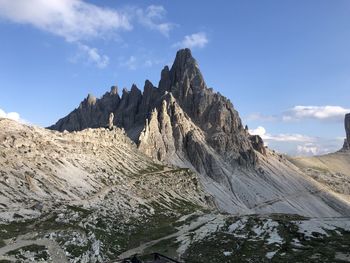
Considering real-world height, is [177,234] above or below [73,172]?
below

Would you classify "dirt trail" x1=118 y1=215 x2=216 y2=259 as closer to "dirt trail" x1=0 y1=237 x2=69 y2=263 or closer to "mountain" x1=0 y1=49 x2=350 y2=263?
"mountain" x1=0 y1=49 x2=350 y2=263

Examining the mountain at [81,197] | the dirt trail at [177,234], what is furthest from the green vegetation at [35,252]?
the dirt trail at [177,234]

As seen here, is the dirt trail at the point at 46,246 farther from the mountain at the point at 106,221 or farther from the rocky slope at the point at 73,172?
the rocky slope at the point at 73,172

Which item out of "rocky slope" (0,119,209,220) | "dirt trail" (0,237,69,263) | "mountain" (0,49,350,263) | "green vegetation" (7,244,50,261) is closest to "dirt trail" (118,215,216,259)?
"mountain" (0,49,350,263)

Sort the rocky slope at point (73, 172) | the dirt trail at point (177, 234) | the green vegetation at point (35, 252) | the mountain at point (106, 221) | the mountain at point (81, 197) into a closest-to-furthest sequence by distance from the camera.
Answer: the green vegetation at point (35, 252) < the mountain at point (81, 197) < the mountain at point (106, 221) < the dirt trail at point (177, 234) < the rocky slope at point (73, 172)

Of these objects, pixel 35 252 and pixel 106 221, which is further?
pixel 106 221

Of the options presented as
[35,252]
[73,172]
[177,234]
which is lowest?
[177,234]

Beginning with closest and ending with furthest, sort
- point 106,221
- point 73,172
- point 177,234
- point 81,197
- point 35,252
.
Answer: point 35,252
point 177,234
point 106,221
point 81,197
point 73,172

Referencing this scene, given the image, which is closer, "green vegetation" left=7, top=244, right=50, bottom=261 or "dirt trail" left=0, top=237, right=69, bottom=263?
"green vegetation" left=7, top=244, right=50, bottom=261

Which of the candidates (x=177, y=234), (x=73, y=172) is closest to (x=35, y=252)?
(x=177, y=234)

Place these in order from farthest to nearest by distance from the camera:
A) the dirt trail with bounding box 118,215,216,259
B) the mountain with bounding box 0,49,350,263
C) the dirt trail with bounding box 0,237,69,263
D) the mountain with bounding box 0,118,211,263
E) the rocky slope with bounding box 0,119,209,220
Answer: the rocky slope with bounding box 0,119,209,220
the dirt trail with bounding box 118,215,216,259
the mountain with bounding box 0,49,350,263
the mountain with bounding box 0,118,211,263
the dirt trail with bounding box 0,237,69,263

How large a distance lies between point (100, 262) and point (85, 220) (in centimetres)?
2090

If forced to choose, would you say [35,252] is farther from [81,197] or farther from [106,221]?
[81,197]

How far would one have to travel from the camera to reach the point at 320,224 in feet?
335
